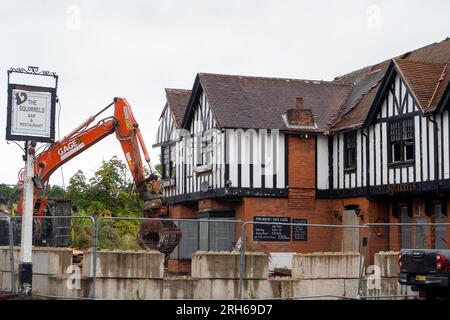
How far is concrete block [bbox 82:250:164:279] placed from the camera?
21.3m

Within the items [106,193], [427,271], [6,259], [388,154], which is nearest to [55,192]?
[106,193]

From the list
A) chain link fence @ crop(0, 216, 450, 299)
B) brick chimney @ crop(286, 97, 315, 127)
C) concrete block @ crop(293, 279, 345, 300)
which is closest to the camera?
chain link fence @ crop(0, 216, 450, 299)

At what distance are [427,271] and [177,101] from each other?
22492 mm

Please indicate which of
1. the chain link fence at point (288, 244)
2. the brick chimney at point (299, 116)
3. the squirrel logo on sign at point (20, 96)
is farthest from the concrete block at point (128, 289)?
the brick chimney at point (299, 116)

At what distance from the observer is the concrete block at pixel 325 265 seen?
76.0 feet

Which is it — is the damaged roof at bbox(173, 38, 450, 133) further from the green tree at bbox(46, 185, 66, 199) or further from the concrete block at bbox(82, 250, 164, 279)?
the green tree at bbox(46, 185, 66, 199)

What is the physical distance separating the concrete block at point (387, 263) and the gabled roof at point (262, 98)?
38.5 ft

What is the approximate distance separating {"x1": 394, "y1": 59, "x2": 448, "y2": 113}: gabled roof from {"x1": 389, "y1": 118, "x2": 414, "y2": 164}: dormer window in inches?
40.7

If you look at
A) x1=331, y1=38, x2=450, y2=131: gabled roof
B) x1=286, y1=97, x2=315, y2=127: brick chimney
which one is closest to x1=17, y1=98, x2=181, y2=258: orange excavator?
x1=286, y1=97, x2=315, y2=127: brick chimney

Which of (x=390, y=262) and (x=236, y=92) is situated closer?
(x=390, y=262)
